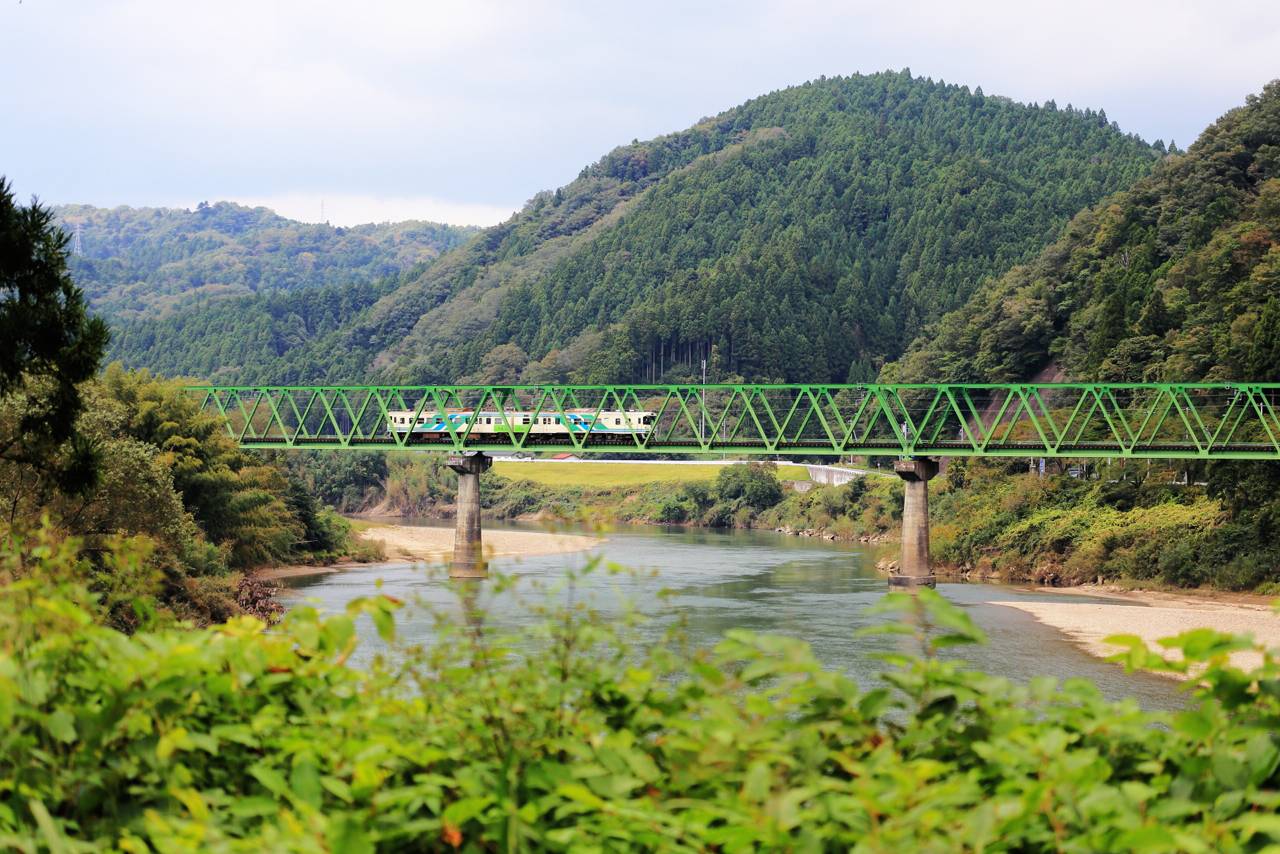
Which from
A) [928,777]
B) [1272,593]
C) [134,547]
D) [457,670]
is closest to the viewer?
[928,777]

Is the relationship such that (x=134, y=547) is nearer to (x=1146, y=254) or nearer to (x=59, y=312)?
(x=59, y=312)

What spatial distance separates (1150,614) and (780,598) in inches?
515

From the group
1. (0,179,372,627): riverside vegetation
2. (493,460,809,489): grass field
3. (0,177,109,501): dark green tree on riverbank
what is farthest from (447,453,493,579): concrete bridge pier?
(493,460,809,489): grass field

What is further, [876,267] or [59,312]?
[876,267]

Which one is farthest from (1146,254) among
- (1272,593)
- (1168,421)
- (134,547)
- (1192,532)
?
(134,547)

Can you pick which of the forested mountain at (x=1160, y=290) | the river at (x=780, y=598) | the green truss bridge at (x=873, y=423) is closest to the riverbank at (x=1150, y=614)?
the river at (x=780, y=598)

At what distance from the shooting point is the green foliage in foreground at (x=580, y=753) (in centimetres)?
466

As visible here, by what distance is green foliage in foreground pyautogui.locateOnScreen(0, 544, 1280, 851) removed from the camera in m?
4.66

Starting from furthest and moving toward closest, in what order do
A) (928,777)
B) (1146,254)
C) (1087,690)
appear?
(1146,254)
(1087,690)
(928,777)

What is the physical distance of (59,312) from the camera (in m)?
20.3

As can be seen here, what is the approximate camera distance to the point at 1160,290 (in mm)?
80750

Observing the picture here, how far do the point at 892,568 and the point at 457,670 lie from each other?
207 ft

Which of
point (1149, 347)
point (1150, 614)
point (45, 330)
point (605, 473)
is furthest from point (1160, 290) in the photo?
point (45, 330)

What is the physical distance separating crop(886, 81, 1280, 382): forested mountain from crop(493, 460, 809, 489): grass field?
18.9m
